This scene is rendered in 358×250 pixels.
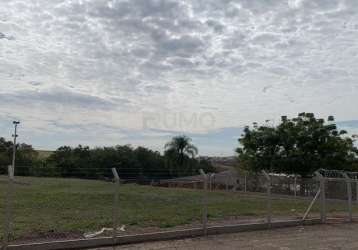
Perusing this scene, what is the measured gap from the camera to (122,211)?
17016mm

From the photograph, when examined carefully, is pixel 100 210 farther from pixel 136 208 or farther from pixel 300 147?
pixel 300 147

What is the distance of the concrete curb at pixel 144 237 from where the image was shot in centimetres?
1019

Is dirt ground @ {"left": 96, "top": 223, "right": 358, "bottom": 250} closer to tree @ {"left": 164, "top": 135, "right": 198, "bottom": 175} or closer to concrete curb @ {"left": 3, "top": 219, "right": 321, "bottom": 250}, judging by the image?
concrete curb @ {"left": 3, "top": 219, "right": 321, "bottom": 250}

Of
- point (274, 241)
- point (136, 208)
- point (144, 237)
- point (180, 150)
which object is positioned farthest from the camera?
point (180, 150)

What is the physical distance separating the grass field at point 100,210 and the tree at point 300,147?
42.4 feet

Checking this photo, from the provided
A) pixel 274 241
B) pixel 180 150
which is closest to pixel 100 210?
pixel 274 241

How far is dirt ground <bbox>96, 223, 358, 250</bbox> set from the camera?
448 inches

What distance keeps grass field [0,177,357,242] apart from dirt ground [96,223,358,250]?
187cm

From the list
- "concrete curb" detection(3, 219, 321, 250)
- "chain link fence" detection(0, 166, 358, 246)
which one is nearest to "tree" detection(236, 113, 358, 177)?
"chain link fence" detection(0, 166, 358, 246)

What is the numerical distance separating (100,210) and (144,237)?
18.8ft

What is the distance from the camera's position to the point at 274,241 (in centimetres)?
1245

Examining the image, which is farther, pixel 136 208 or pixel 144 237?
pixel 136 208

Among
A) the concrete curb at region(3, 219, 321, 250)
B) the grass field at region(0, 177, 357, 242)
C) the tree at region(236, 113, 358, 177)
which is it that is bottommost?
the concrete curb at region(3, 219, 321, 250)

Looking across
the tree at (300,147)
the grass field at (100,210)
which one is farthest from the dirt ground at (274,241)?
the tree at (300,147)
